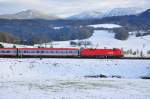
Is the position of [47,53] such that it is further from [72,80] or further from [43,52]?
[72,80]

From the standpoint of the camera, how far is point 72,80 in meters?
52.1

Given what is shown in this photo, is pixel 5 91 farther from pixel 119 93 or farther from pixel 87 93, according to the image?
pixel 119 93

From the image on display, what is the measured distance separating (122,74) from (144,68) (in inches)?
189

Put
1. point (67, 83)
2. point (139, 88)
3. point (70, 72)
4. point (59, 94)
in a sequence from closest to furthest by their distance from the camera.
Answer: point (59, 94)
point (139, 88)
point (67, 83)
point (70, 72)

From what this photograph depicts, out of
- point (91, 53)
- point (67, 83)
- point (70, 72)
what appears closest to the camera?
point (67, 83)

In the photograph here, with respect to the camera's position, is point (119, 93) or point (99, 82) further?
point (99, 82)

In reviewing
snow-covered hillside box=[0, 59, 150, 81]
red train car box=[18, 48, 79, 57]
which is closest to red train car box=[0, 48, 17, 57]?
red train car box=[18, 48, 79, 57]

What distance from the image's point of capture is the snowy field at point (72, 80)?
38.4 metres

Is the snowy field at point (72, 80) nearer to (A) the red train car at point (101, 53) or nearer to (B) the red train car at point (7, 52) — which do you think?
(A) the red train car at point (101, 53)

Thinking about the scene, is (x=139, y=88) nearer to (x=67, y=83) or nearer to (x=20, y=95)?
(x=67, y=83)

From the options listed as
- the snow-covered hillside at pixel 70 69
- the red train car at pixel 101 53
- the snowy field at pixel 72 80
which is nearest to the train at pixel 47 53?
the red train car at pixel 101 53

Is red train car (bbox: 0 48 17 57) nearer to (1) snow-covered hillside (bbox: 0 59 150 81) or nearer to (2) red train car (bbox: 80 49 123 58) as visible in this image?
(2) red train car (bbox: 80 49 123 58)

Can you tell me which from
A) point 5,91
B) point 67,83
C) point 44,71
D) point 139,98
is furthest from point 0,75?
point 139,98

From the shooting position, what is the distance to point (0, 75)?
56.4m
